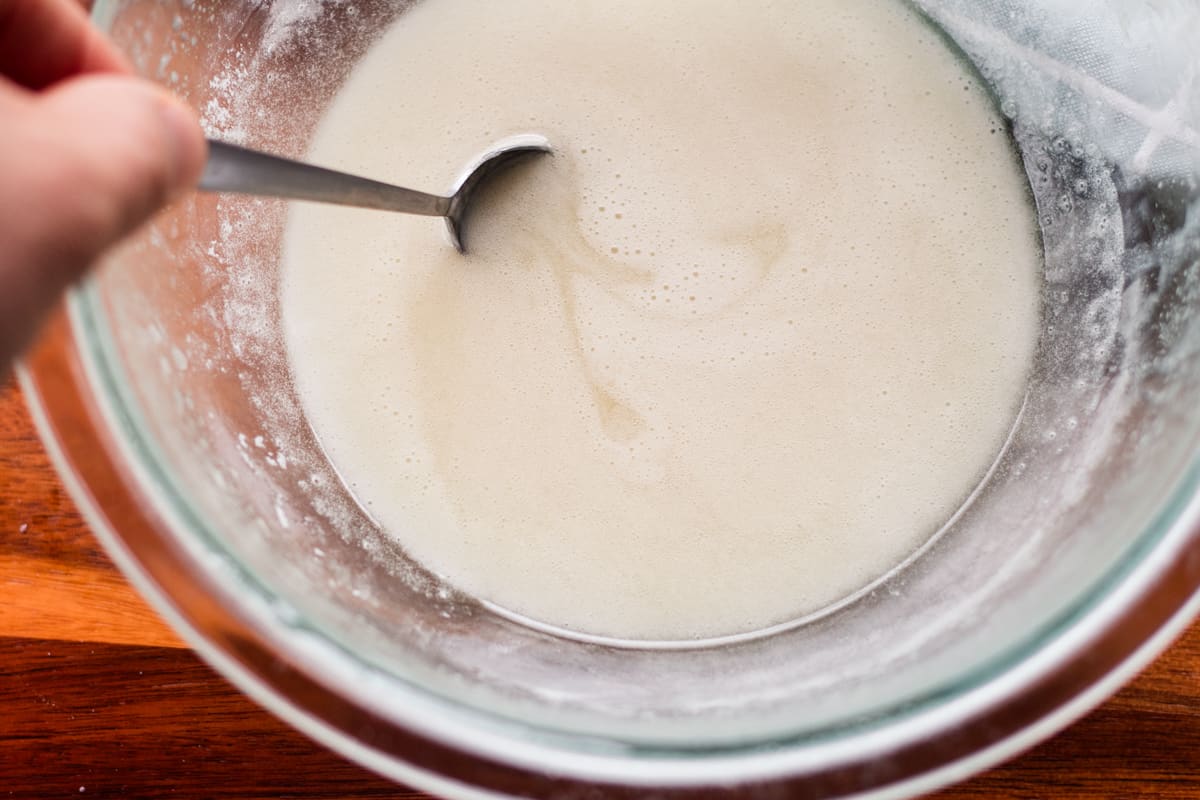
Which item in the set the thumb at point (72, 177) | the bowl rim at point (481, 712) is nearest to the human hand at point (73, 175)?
the thumb at point (72, 177)

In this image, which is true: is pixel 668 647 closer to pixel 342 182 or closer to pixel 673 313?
pixel 673 313

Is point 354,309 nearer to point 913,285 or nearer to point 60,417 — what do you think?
point 60,417

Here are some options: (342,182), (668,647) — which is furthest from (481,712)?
(342,182)

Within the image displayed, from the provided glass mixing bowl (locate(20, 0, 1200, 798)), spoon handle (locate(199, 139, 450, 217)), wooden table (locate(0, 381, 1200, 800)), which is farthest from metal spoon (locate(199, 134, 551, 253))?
wooden table (locate(0, 381, 1200, 800))

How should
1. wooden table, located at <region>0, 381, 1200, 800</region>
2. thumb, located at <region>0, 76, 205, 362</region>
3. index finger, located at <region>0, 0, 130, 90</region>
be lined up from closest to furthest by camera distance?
thumb, located at <region>0, 76, 205, 362</region>
index finger, located at <region>0, 0, 130, 90</region>
wooden table, located at <region>0, 381, 1200, 800</region>

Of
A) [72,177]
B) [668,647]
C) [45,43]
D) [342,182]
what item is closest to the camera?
[72,177]

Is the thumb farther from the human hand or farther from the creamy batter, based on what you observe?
the creamy batter

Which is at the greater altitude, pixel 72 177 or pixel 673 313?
pixel 673 313

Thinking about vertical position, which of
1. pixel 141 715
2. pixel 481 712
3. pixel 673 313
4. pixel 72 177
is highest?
pixel 673 313
